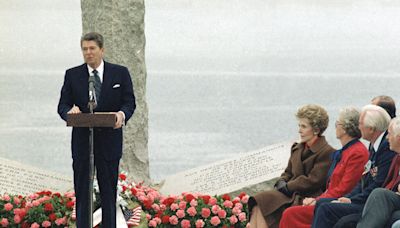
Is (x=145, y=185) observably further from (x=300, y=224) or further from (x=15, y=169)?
(x=300, y=224)

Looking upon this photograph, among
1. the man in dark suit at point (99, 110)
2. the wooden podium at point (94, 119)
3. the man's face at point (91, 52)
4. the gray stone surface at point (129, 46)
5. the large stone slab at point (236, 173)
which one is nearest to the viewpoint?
the wooden podium at point (94, 119)

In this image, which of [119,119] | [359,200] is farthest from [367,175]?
[119,119]

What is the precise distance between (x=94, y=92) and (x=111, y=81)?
6.6 inches

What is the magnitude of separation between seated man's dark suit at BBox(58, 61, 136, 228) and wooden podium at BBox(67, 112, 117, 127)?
1.13ft

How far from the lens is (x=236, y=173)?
27.0ft

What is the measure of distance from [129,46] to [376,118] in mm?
3442

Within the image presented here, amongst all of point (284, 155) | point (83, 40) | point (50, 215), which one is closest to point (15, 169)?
point (50, 215)

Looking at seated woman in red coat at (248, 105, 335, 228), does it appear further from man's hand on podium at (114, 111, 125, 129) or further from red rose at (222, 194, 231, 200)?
man's hand on podium at (114, 111, 125, 129)

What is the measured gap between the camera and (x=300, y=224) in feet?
20.7

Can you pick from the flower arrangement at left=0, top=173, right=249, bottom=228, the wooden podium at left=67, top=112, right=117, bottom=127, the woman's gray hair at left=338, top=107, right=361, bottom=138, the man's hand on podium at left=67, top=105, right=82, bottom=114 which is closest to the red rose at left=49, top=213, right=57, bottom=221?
the flower arrangement at left=0, top=173, right=249, bottom=228

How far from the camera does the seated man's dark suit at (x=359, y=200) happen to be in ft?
19.5

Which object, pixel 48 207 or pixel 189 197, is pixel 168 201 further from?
pixel 48 207

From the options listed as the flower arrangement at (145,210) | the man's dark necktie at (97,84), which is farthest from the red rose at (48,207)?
the man's dark necktie at (97,84)

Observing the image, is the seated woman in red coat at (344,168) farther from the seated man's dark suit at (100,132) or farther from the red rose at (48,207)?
the red rose at (48,207)
